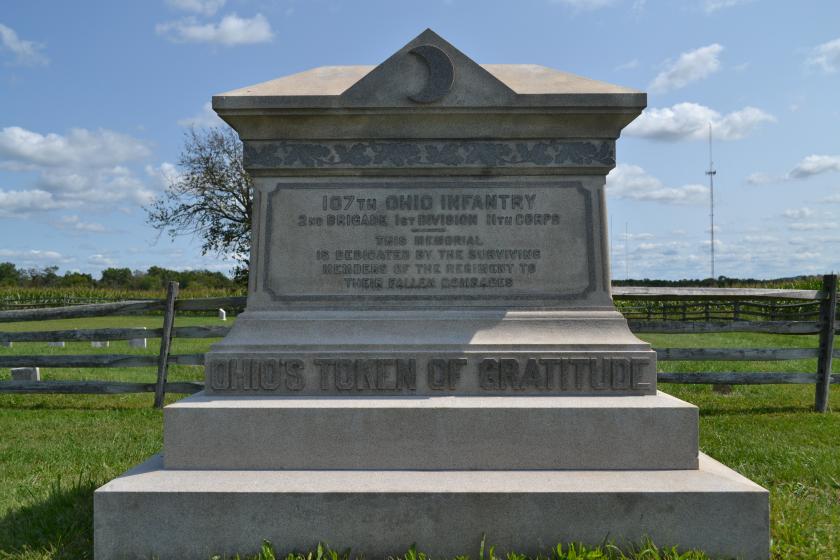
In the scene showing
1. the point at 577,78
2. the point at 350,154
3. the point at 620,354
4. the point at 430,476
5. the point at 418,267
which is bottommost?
the point at 430,476

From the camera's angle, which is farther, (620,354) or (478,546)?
(620,354)

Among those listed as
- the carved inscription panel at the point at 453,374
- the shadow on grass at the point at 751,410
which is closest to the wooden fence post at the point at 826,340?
the shadow on grass at the point at 751,410

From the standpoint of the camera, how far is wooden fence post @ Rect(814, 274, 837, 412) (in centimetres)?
822

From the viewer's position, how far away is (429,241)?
417 cm

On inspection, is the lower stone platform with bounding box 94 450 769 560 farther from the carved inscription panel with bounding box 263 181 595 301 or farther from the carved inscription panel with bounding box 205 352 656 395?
the carved inscription panel with bounding box 263 181 595 301

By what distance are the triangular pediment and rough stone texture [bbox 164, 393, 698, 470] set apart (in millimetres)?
1801

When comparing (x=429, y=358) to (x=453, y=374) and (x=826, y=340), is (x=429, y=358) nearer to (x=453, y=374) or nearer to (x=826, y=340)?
(x=453, y=374)

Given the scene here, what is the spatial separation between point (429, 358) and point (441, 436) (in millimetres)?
461

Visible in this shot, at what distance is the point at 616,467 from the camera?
12.2ft

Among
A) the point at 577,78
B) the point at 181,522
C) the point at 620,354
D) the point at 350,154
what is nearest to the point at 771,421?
the point at 620,354

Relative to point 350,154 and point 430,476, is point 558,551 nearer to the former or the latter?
Answer: point 430,476

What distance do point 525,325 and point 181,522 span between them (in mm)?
Answer: 2166

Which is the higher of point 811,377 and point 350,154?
point 350,154

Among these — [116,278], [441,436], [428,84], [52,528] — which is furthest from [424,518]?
[116,278]
